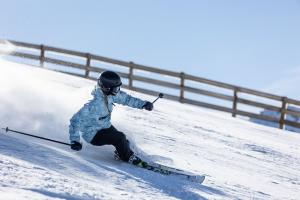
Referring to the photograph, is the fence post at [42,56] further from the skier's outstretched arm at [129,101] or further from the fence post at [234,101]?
the skier's outstretched arm at [129,101]

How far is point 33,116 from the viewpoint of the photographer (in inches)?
304

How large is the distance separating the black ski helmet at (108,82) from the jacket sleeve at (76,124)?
31 centimetres

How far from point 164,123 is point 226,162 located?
3127mm

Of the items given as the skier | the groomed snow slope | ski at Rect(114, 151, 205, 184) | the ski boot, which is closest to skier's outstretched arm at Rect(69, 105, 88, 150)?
the skier

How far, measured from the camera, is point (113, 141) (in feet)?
21.8

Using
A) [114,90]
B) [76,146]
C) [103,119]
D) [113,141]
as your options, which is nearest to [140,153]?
[113,141]

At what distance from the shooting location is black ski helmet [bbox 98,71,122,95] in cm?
635

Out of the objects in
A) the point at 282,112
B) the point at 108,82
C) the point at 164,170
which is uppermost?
the point at 282,112

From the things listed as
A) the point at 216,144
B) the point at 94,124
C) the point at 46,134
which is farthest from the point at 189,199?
the point at 216,144

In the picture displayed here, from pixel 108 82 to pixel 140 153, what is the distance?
1.46m

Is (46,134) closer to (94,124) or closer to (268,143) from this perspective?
(94,124)

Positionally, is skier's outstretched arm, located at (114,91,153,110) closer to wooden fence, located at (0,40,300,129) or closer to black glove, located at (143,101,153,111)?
black glove, located at (143,101,153,111)

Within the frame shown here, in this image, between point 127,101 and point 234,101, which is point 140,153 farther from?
point 234,101

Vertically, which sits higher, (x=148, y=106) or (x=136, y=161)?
(x=148, y=106)
